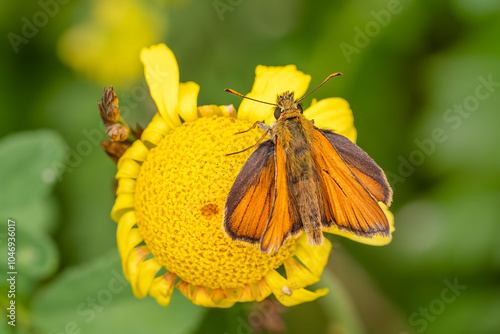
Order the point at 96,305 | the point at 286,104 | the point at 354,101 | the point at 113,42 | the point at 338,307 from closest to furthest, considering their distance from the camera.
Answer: the point at 286,104 < the point at 96,305 < the point at 338,307 < the point at 113,42 < the point at 354,101

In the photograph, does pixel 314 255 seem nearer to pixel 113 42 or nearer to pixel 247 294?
pixel 247 294

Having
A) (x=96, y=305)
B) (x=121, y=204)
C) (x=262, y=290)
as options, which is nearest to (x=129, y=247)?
(x=121, y=204)

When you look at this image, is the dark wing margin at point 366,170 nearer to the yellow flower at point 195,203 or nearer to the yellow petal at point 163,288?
the yellow flower at point 195,203

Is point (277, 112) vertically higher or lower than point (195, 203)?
higher

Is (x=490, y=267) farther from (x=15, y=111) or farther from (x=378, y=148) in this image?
(x=15, y=111)

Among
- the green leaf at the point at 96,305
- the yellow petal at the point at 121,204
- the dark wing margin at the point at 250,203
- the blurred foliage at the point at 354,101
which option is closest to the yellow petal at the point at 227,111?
the dark wing margin at the point at 250,203

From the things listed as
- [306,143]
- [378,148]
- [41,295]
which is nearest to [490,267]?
[378,148]
